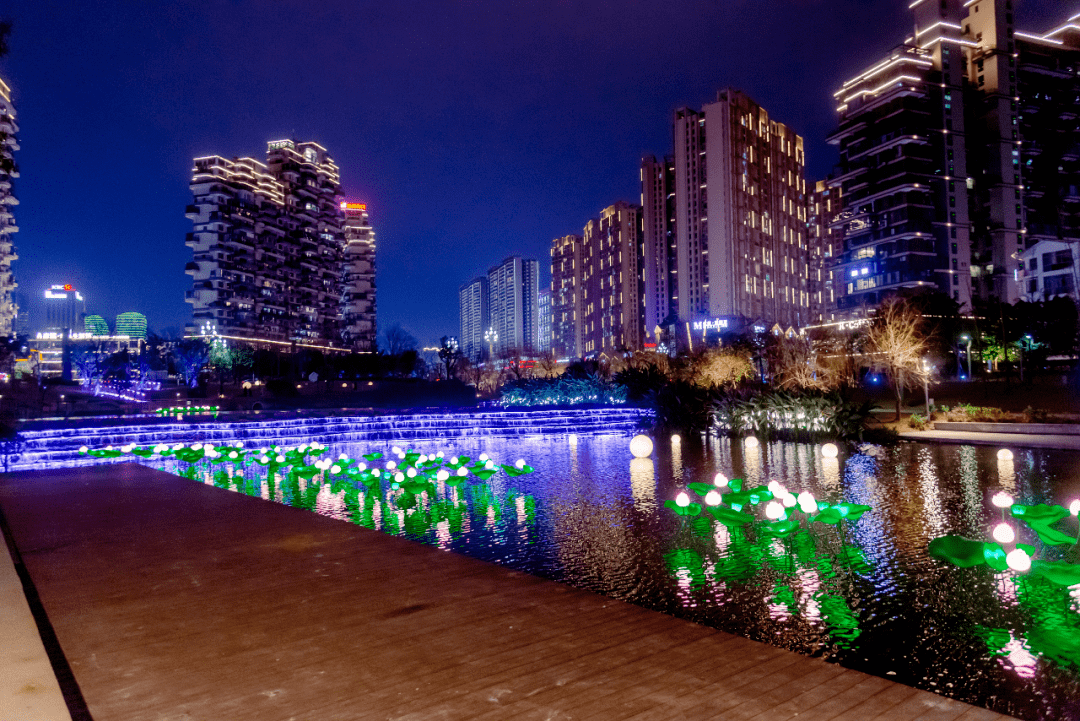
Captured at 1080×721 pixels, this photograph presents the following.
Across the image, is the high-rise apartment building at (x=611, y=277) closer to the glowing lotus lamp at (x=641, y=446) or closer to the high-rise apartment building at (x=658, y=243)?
the high-rise apartment building at (x=658, y=243)

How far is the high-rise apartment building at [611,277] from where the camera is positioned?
13125cm

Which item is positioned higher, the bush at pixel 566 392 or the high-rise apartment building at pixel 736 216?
the high-rise apartment building at pixel 736 216

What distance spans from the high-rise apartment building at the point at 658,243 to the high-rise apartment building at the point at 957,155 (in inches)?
1768

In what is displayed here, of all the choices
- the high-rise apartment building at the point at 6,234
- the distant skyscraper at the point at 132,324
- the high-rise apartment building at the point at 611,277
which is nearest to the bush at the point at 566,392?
the high-rise apartment building at the point at 6,234

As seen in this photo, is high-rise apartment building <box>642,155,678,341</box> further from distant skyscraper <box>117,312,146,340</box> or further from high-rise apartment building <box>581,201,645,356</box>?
distant skyscraper <box>117,312,146,340</box>

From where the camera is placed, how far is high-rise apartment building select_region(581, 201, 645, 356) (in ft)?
431

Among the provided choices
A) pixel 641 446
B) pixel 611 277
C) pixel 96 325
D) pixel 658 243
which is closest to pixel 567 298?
pixel 611 277

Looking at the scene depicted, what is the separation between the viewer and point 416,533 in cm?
823

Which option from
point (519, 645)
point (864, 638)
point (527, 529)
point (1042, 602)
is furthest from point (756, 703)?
point (527, 529)

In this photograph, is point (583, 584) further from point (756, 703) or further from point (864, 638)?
point (756, 703)

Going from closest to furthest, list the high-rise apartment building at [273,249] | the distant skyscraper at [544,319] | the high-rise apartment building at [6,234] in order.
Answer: the high-rise apartment building at [6,234]
the high-rise apartment building at [273,249]
the distant skyscraper at [544,319]

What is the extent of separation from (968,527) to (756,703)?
6.55m

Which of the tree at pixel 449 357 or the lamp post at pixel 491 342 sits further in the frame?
the lamp post at pixel 491 342

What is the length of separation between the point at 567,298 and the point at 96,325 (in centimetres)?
8580
